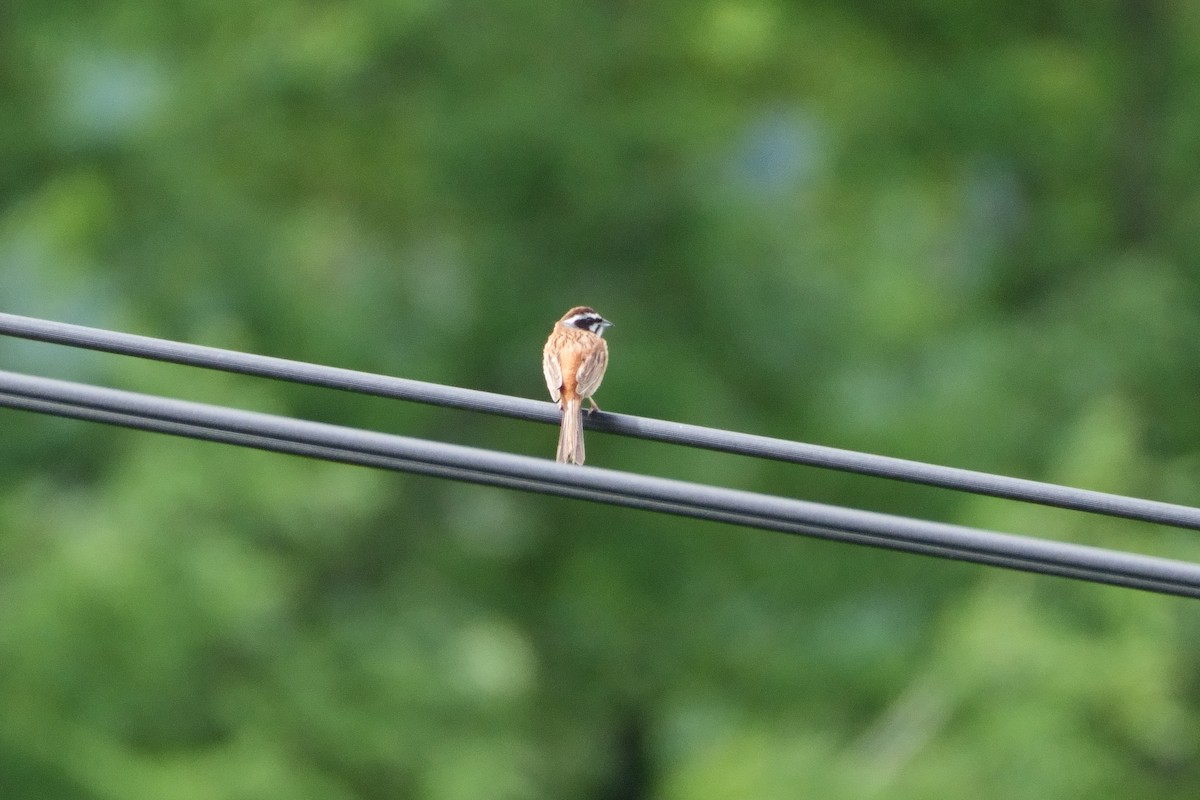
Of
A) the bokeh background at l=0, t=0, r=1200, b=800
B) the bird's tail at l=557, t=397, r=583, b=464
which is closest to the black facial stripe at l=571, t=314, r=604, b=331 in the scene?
the bird's tail at l=557, t=397, r=583, b=464

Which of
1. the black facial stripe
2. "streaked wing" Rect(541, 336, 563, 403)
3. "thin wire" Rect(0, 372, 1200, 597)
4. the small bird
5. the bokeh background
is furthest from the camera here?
the bokeh background

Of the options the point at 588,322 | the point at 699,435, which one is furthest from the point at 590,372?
the point at 699,435

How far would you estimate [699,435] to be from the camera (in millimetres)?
4793

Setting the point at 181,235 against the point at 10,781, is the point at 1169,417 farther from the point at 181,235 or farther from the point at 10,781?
the point at 10,781

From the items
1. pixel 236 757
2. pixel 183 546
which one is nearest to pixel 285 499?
pixel 183 546

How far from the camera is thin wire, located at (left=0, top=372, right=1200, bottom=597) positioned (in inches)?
183

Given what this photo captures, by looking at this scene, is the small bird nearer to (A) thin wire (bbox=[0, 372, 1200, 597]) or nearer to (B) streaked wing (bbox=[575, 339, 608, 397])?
(B) streaked wing (bbox=[575, 339, 608, 397])

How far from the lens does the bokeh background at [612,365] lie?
13.3m

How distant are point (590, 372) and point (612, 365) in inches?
284

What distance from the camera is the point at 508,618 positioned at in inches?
598

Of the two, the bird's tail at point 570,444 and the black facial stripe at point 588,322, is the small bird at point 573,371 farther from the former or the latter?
the black facial stripe at point 588,322

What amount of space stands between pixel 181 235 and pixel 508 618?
13.2 ft

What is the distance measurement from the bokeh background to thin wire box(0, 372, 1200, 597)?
8010 millimetres

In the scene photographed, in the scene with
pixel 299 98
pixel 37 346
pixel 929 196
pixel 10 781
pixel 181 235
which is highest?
pixel 929 196
